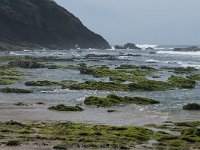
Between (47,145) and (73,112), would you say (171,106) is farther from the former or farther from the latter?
(47,145)

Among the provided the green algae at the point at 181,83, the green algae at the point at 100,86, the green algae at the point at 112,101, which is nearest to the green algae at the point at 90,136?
the green algae at the point at 112,101

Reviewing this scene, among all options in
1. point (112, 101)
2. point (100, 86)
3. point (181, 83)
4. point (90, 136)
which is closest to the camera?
point (90, 136)

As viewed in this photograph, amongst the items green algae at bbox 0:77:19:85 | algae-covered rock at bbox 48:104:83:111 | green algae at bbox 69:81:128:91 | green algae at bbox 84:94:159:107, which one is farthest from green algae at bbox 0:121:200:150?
green algae at bbox 0:77:19:85

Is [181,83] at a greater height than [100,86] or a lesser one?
lesser

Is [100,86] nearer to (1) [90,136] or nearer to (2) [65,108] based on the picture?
(2) [65,108]

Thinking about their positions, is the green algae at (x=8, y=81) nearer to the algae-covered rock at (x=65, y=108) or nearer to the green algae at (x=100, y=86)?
the green algae at (x=100, y=86)

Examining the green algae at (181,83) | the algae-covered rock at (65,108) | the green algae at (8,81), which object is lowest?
the green algae at (181,83)

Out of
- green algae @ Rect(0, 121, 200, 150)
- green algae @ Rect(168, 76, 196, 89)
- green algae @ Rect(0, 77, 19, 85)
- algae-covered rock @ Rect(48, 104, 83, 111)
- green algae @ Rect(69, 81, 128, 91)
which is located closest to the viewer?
green algae @ Rect(0, 121, 200, 150)

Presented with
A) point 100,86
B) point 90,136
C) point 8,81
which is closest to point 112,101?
point 100,86

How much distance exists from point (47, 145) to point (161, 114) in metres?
19.2

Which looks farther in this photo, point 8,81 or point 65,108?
point 8,81

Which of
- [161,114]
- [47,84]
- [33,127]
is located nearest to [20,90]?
[47,84]

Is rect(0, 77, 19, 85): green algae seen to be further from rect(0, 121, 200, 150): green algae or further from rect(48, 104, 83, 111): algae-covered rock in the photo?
rect(0, 121, 200, 150): green algae

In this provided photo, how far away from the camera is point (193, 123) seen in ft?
133
